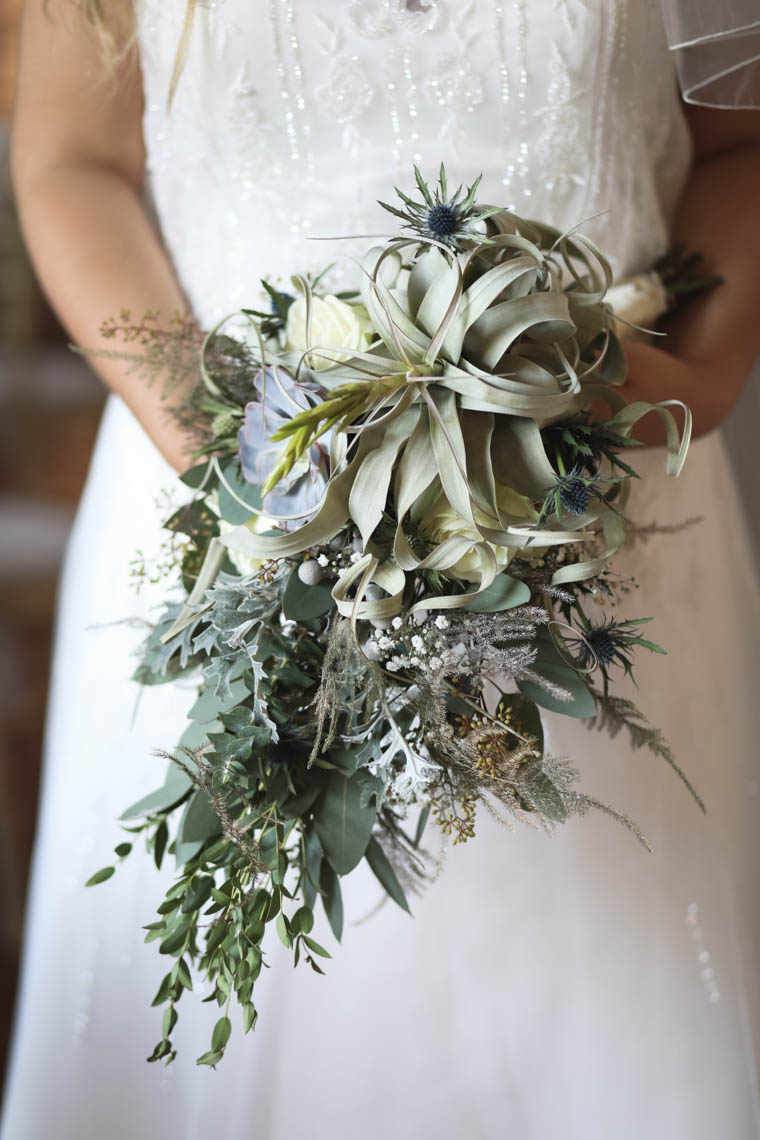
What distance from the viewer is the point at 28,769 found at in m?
2.16

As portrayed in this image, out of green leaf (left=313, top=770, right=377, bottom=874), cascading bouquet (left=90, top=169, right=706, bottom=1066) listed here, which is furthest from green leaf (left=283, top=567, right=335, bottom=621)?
green leaf (left=313, top=770, right=377, bottom=874)

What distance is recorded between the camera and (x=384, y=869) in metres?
0.62

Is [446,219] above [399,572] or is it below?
above

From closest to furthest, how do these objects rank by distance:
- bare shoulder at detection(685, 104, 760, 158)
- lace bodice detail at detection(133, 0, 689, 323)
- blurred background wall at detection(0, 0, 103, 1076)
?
lace bodice detail at detection(133, 0, 689, 323)
bare shoulder at detection(685, 104, 760, 158)
blurred background wall at detection(0, 0, 103, 1076)

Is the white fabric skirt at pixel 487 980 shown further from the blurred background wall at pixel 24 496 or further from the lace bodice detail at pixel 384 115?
the blurred background wall at pixel 24 496

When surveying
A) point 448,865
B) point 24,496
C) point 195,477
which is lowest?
point 448,865

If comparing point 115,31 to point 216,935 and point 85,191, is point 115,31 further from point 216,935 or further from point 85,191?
point 216,935

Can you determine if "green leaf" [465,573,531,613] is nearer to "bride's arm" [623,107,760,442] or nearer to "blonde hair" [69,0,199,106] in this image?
"bride's arm" [623,107,760,442]

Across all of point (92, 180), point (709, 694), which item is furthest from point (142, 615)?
point (709, 694)

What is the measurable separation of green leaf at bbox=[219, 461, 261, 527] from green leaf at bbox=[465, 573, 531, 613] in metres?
0.15

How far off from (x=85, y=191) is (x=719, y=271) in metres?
0.58

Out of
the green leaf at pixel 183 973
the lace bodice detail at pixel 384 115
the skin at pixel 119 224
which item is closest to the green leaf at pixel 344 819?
the green leaf at pixel 183 973

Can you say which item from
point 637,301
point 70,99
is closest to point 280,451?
point 637,301

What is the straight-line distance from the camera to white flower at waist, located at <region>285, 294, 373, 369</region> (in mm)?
543
